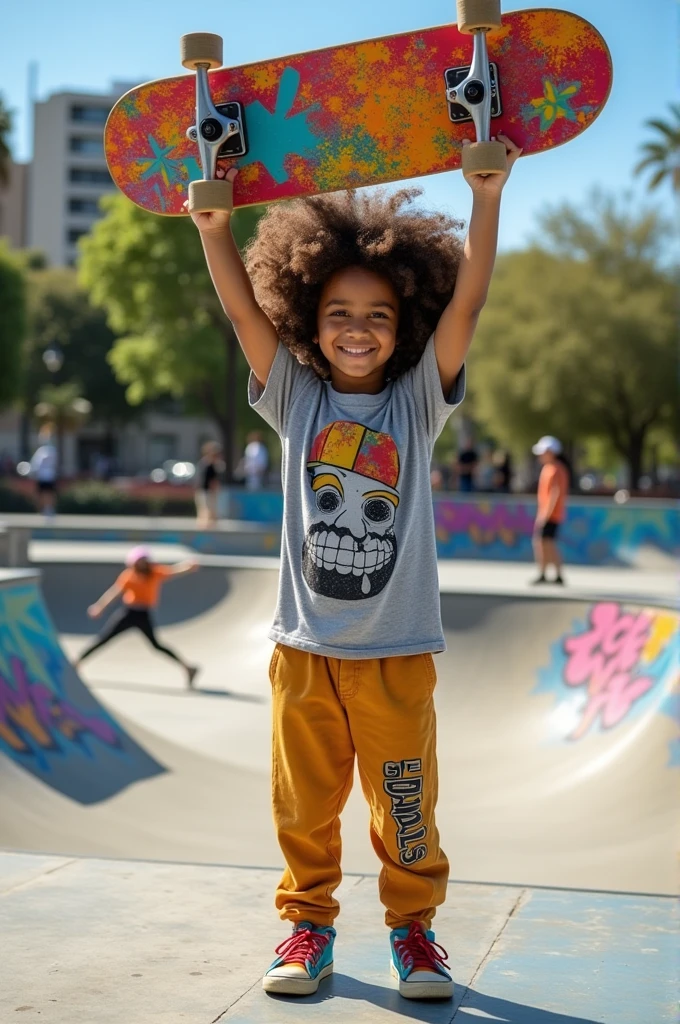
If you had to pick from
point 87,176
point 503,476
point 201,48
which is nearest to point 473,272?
point 201,48

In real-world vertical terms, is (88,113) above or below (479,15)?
above

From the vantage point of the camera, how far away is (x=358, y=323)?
3.02m

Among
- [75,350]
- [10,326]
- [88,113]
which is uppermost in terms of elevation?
[88,113]

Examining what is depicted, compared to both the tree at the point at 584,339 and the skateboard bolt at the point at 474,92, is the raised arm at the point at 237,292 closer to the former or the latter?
the skateboard bolt at the point at 474,92

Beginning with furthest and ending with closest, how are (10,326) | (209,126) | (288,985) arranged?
1. (10,326)
2. (209,126)
3. (288,985)

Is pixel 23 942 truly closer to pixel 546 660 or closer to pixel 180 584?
pixel 546 660

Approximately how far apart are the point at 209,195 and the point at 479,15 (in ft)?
2.67

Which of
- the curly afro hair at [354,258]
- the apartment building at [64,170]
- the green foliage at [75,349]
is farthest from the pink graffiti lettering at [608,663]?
the apartment building at [64,170]

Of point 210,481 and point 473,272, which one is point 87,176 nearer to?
point 210,481

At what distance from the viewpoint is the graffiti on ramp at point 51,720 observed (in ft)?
20.4

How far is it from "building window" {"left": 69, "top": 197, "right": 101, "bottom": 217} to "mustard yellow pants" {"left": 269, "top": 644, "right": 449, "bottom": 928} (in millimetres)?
92792

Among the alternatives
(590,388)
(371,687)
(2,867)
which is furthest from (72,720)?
(590,388)

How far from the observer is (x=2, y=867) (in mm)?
3635

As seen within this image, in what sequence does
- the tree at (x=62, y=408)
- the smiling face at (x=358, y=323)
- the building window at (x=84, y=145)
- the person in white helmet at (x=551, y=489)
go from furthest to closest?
the building window at (x=84, y=145) → the tree at (x=62, y=408) → the person in white helmet at (x=551, y=489) → the smiling face at (x=358, y=323)
